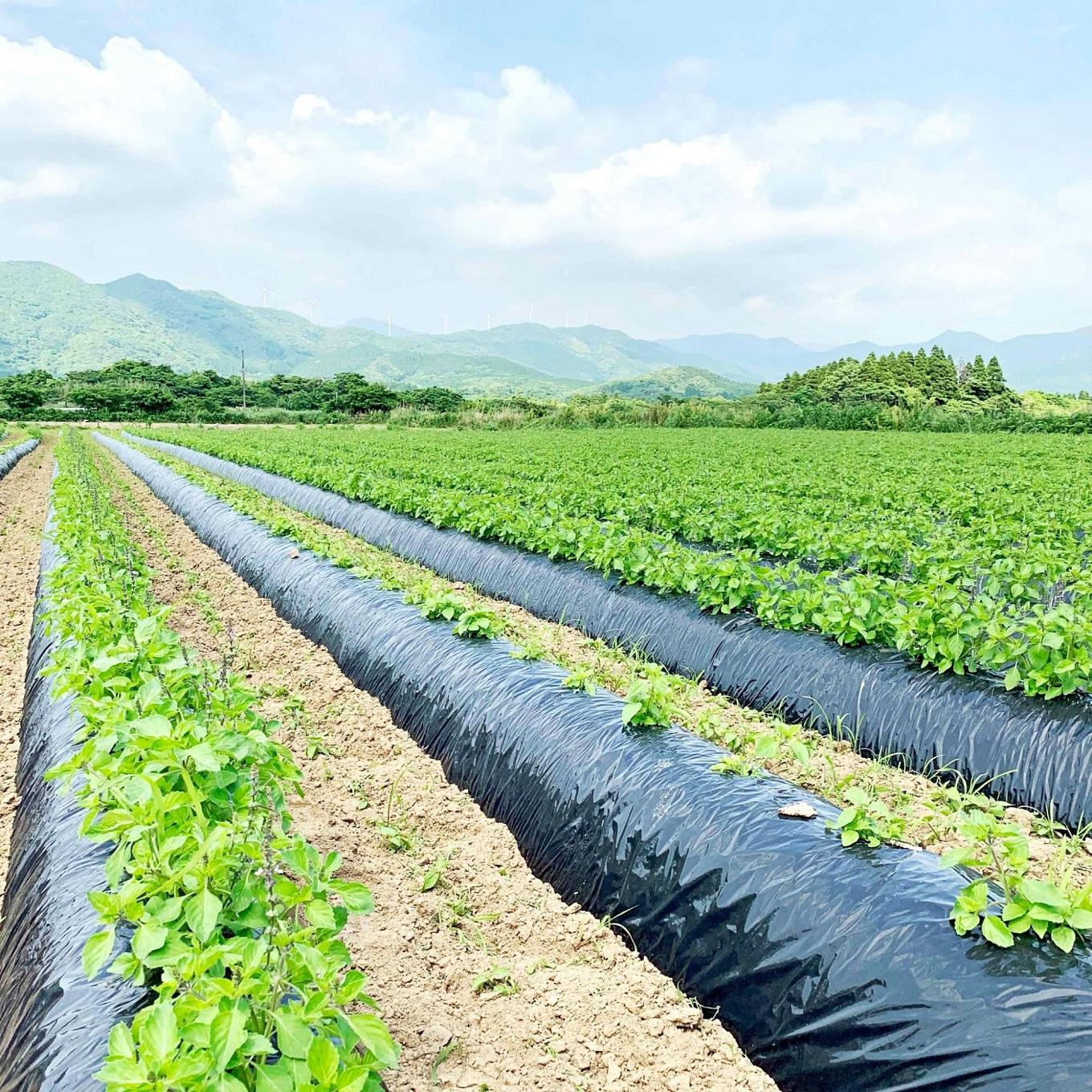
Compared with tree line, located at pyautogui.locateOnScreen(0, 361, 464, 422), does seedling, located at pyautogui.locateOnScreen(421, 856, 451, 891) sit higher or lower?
lower

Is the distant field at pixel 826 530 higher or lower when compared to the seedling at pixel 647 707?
higher

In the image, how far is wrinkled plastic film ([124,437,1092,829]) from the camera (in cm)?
434

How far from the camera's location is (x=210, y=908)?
1880mm

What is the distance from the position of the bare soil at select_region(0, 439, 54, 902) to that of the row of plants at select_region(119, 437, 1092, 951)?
2.82 m

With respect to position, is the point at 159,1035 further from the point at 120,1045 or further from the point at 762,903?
the point at 762,903

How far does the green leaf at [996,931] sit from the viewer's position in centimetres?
227

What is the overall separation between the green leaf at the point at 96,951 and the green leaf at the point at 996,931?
8.10 ft

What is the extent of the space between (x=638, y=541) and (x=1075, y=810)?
405 cm

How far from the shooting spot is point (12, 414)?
5300 centimetres

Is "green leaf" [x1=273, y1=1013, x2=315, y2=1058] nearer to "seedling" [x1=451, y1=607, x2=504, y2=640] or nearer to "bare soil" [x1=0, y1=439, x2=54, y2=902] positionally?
"bare soil" [x1=0, y1=439, x2=54, y2=902]

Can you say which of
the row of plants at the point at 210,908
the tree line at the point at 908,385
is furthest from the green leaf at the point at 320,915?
the tree line at the point at 908,385

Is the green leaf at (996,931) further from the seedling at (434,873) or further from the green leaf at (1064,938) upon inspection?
the seedling at (434,873)

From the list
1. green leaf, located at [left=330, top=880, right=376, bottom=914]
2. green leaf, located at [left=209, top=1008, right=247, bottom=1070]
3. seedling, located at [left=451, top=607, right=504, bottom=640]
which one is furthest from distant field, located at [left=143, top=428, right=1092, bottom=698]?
green leaf, located at [left=209, top=1008, right=247, bottom=1070]

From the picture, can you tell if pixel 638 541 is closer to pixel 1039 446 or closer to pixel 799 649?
pixel 799 649
